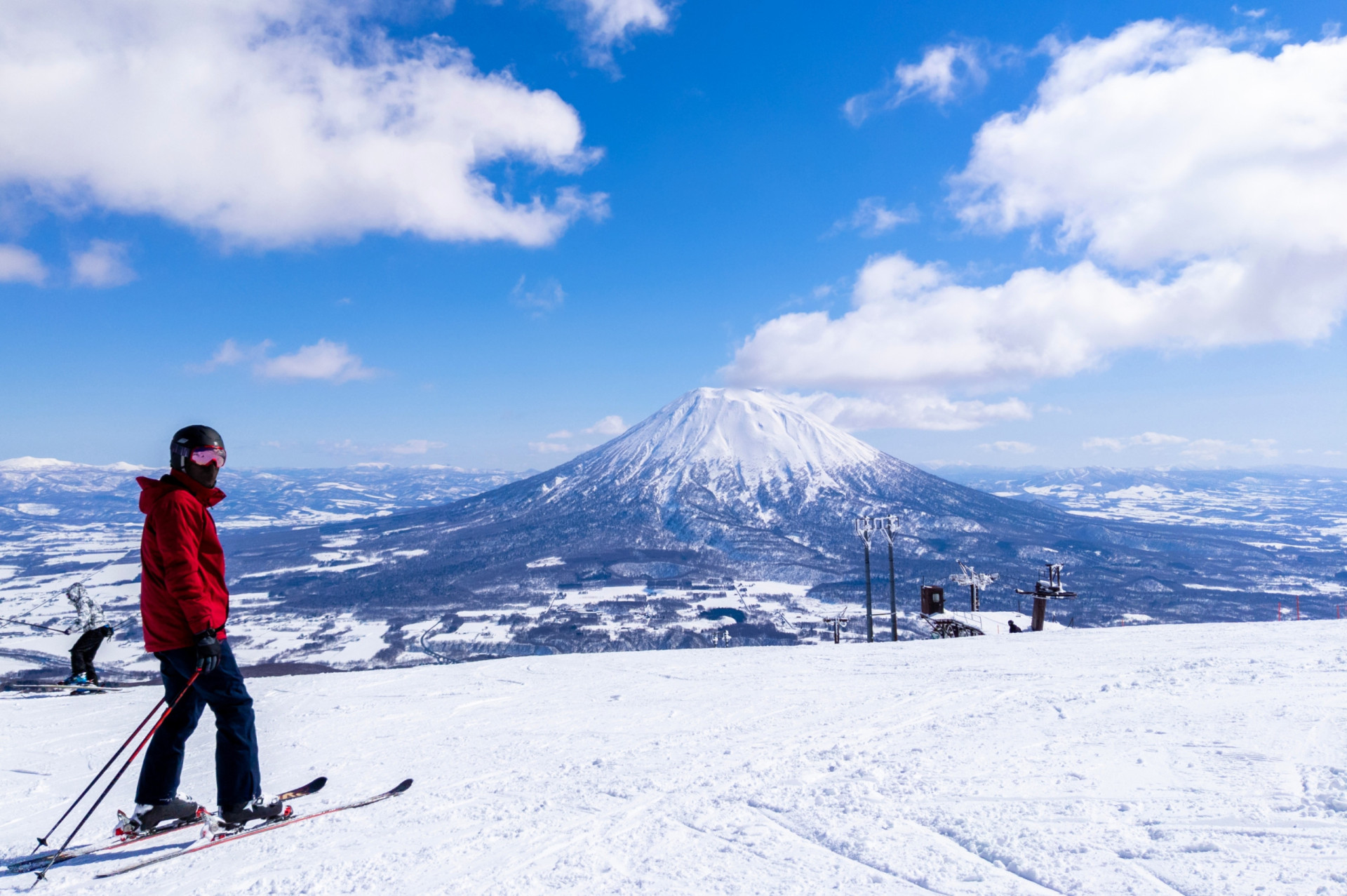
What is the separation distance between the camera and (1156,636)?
1127cm

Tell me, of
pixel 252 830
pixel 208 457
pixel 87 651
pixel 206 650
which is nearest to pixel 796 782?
pixel 252 830

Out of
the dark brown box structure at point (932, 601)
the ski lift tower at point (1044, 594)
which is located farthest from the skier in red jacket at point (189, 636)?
the dark brown box structure at point (932, 601)

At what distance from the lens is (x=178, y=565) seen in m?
3.78

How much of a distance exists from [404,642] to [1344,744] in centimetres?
10338

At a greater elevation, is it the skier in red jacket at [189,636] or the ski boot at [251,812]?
the skier in red jacket at [189,636]

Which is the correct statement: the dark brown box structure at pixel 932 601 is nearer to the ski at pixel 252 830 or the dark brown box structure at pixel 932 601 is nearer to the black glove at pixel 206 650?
the ski at pixel 252 830

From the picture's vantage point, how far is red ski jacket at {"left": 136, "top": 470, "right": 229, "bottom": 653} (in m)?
3.75

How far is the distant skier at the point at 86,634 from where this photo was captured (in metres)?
10.6

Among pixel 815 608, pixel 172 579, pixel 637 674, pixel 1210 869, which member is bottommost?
pixel 815 608

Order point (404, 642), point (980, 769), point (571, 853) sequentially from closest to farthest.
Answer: point (571, 853)
point (980, 769)
point (404, 642)

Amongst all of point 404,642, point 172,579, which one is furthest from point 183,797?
point 404,642

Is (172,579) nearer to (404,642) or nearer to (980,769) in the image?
(980,769)

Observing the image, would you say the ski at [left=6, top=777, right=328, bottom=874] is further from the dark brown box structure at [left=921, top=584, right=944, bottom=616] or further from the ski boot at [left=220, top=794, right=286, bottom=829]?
the dark brown box structure at [left=921, top=584, right=944, bottom=616]

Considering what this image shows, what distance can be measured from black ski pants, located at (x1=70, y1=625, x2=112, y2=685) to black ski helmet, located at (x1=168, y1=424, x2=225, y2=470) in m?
9.37
